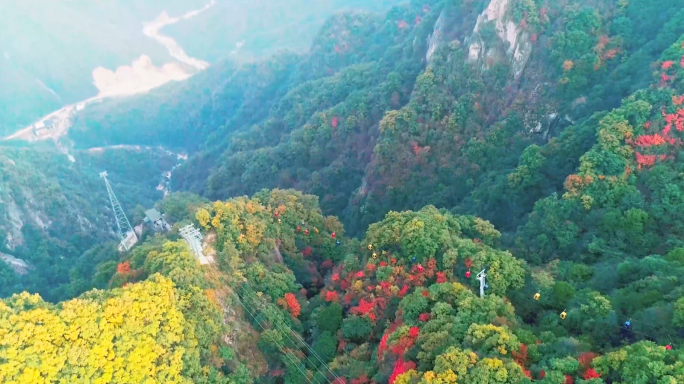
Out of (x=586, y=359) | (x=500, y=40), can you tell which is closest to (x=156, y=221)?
(x=500, y=40)

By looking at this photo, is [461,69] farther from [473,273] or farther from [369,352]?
[369,352]

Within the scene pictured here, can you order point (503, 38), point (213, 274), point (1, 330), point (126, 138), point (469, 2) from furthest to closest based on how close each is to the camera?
point (126, 138), point (469, 2), point (503, 38), point (213, 274), point (1, 330)

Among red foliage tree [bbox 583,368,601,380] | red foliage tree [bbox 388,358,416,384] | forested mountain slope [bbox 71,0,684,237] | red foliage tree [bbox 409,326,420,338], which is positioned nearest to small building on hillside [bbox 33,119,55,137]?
forested mountain slope [bbox 71,0,684,237]

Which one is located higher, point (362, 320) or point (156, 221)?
point (156, 221)

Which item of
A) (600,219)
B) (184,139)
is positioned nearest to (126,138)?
(184,139)

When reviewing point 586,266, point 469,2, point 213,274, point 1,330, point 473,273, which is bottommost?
point 586,266

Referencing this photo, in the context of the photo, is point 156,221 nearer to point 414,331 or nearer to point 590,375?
point 414,331

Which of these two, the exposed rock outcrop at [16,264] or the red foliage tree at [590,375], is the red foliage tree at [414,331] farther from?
the exposed rock outcrop at [16,264]

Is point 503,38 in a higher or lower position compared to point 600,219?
higher
